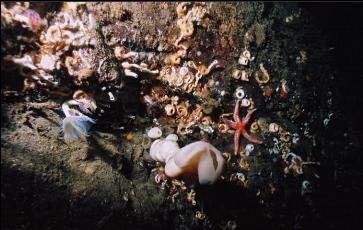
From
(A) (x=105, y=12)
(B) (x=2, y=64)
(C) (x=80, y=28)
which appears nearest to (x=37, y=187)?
(B) (x=2, y=64)

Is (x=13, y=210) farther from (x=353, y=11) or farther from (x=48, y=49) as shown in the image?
(x=353, y=11)

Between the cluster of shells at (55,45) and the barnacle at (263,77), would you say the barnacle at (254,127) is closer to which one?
the barnacle at (263,77)

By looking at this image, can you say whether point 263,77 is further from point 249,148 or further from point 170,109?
point 170,109

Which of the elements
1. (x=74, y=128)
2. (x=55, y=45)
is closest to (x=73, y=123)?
(x=74, y=128)

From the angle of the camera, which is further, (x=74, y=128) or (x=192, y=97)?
(x=192, y=97)

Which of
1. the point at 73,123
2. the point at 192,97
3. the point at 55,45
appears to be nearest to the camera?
the point at 55,45

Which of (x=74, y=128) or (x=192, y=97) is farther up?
(x=192, y=97)

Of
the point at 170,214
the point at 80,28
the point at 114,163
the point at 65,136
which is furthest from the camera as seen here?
the point at 170,214
